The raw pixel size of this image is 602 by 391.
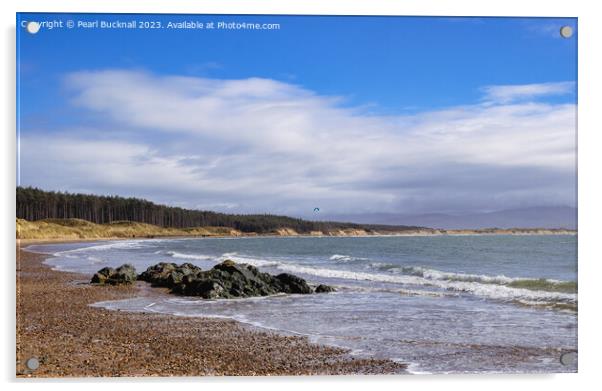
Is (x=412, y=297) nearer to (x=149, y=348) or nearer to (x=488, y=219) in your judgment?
(x=488, y=219)

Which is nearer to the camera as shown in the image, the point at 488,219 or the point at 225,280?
the point at 488,219

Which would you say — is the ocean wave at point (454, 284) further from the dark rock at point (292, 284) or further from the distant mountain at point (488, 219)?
the distant mountain at point (488, 219)

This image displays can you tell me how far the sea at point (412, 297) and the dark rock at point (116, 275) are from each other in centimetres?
9

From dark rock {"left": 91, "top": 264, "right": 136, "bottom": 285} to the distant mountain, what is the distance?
2.62 metres

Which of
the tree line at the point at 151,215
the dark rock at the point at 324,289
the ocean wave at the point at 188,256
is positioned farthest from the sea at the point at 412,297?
the tree line at the point at 151,215

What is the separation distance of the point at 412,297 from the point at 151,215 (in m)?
3.56

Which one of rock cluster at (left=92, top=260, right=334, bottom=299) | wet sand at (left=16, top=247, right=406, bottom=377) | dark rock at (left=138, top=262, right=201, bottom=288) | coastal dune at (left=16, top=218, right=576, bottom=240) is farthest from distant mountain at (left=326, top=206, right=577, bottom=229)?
dark rock at (left=138, top=262, right=201, bottom=288)

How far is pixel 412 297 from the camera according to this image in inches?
Answer: 293

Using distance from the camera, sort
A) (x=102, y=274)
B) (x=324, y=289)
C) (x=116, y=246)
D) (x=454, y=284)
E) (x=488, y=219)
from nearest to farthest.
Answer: (x=488, y=219)
(x=116, y=246)
(x=102, y=274)
(x=324, y=289)
(x=454, y=284)

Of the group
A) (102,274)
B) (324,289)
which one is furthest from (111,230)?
(324,289)

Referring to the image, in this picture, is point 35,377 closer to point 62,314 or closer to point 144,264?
point 62,314

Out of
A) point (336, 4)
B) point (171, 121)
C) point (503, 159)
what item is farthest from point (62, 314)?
point (503, 159)

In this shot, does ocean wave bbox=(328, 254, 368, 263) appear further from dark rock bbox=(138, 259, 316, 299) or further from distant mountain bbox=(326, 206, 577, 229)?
distant mountain bbox=(326, 206, 577, 229)

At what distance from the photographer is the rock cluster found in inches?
287
